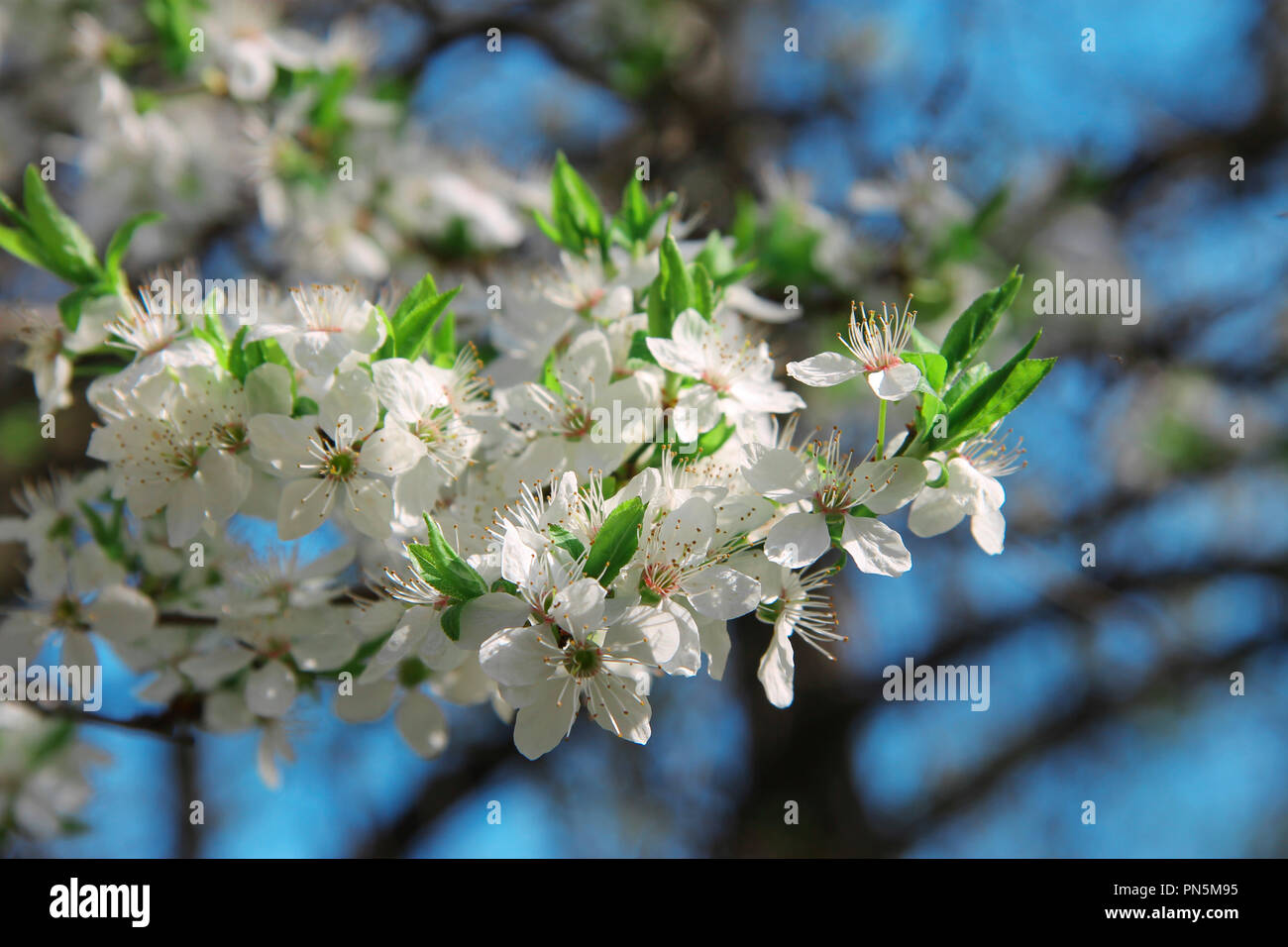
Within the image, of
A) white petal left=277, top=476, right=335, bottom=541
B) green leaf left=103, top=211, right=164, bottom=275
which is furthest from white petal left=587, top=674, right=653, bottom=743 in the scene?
green leaf left=103, top=211, right=164, bottom=275

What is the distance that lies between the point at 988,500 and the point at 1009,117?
262 cm

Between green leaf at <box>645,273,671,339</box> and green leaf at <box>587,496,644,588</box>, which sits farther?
green leaf at <box>645,273,671,339</box>

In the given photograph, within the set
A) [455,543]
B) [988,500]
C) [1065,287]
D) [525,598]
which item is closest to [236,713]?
[455,543]

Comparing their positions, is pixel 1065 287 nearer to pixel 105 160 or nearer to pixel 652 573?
pixel 652 573

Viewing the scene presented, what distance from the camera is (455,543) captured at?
1.30 metres

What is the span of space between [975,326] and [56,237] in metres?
1.33

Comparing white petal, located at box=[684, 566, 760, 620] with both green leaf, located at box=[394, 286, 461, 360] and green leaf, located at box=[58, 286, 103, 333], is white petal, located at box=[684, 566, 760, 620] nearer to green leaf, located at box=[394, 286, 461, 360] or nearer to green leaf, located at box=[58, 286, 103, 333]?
green leaf, located at box=[394, 286, 461, 360]

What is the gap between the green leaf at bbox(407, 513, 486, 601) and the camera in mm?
1106

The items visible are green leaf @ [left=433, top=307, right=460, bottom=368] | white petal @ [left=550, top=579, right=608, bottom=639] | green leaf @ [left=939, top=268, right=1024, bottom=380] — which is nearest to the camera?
white petal @ [left=550, top=579, right=608, bottom=639]

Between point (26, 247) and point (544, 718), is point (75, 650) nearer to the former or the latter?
point (26, 247)

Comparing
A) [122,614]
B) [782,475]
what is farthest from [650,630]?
[122,614]

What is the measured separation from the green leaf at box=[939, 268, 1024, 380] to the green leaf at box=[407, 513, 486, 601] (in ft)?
2.02

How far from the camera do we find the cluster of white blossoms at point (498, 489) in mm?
1122

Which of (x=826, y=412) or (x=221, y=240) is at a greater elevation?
(x=221, y=240)
